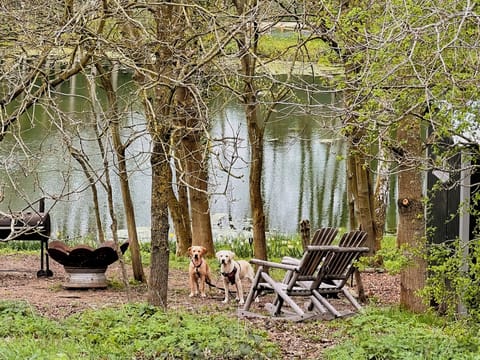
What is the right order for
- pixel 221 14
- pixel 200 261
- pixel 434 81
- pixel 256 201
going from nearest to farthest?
pixel 434 81, pixel 221 14, pixel 200 261, pixel 256 201

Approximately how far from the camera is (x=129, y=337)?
6.49m

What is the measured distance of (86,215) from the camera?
71.1 ft

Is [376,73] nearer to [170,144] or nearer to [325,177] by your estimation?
[170,144]

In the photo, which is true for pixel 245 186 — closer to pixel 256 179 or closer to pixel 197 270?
pixel 256 179

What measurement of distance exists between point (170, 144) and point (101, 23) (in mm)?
1301

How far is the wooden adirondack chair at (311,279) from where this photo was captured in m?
9.58

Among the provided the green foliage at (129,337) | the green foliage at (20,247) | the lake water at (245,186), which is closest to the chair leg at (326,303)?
the green foliage at (129,337)

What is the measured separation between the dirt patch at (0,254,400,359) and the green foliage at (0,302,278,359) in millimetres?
763

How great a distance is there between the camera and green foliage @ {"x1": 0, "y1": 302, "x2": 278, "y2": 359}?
5879 millimetres

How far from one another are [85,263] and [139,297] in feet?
3.32

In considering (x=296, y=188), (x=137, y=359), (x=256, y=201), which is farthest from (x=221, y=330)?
(x=296, y=188)

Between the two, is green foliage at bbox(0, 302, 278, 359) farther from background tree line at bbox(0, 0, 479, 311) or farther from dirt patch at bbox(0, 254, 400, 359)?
background tree line at bbox(0, 0, 479, 311)

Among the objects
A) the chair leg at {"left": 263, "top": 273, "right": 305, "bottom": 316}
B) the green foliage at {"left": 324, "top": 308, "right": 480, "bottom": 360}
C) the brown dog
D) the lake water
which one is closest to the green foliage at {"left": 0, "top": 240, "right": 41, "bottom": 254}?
the lake water

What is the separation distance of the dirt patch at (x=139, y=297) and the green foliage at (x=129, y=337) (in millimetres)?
763
